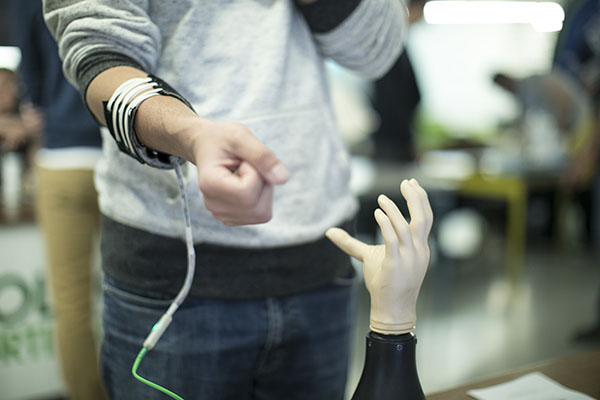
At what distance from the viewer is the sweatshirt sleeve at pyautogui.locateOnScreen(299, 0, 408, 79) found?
724mm

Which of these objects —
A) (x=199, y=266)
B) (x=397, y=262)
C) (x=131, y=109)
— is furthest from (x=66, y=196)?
(x=397, y=262)

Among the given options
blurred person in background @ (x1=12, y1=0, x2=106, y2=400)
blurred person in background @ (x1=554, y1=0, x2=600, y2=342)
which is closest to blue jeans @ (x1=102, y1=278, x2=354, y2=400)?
blurred person in background @ (x1=12, y1=0, x2=106, y2=400)

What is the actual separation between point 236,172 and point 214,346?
1.12ft

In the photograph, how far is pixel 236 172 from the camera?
417 millimetres

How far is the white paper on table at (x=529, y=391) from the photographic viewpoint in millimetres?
694

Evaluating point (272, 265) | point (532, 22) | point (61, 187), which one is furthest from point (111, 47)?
point (532, 22)

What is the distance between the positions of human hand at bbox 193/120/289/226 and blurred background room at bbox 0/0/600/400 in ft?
1.52

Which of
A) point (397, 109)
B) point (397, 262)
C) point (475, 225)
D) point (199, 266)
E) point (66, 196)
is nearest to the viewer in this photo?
A: point (397, 262)

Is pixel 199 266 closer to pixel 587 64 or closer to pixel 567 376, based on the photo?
pixel 567 376

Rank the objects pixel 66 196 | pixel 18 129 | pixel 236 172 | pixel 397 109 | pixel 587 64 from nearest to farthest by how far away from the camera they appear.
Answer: pixel 236 172 < pixel 66 196 < pixel 18 129 < pixel 587 64 < pixel 397 109

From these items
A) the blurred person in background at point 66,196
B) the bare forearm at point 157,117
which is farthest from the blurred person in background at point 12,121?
the bare forearm at point 157,117

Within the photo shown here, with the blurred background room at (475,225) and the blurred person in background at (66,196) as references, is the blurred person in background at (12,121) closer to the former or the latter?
the blurred background room at (475,225)

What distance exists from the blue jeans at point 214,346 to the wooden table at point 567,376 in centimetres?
18

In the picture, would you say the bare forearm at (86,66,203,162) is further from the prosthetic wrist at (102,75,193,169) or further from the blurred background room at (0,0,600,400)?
the blurred background room at (0,0,600,400)
